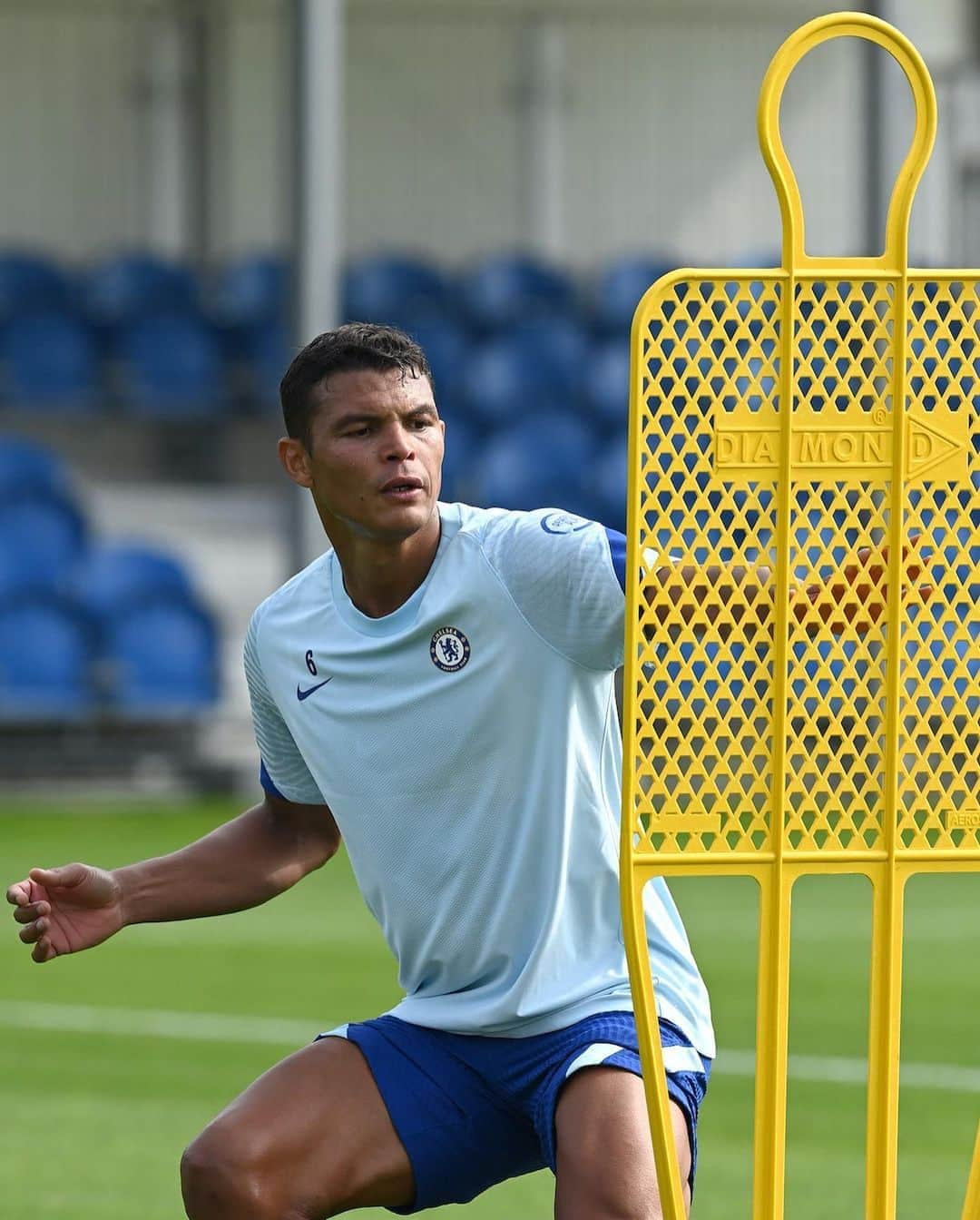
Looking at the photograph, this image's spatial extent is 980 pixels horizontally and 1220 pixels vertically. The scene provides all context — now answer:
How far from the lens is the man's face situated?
3.59 metres

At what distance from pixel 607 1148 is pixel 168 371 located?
16394 mm

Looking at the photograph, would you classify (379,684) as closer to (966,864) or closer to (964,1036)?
(966,864)

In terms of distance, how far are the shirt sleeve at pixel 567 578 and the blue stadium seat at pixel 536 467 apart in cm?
1376

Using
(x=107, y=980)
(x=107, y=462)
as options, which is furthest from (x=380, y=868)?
(x=107, y=462)

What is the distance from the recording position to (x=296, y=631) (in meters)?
3.95

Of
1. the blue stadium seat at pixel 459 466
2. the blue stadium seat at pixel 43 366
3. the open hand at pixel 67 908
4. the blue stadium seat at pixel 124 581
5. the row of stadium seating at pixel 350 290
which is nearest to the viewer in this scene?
the open hand at pixel 67 908

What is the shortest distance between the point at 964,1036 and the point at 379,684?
4.67m

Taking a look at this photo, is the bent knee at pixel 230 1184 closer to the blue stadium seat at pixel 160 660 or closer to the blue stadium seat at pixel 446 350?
the blue stadium seat at pixel 160 660

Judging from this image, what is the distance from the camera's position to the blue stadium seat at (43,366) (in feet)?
63.1

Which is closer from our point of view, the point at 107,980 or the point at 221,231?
the point at 107,980

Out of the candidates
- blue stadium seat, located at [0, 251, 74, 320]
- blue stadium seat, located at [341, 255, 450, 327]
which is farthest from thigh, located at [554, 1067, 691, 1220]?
blue stadium seat, located at [341, 255, 450, 327]

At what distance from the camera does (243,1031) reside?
802cm

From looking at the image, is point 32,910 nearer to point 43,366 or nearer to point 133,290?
point 43,366

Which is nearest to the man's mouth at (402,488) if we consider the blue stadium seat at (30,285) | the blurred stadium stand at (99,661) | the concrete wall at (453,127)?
the blurred stadium stand at (99,661)
